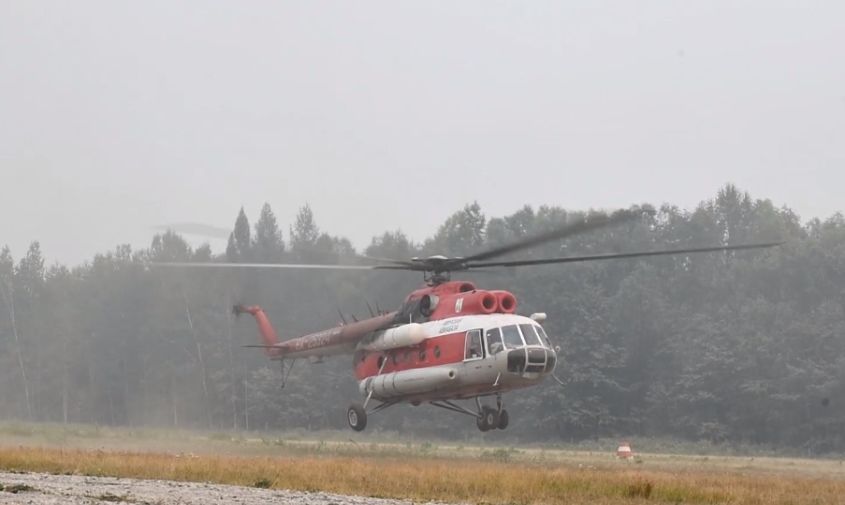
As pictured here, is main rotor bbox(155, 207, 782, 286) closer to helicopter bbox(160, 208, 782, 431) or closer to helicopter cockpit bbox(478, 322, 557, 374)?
helicopter bbox(160, 208, 782, 431)

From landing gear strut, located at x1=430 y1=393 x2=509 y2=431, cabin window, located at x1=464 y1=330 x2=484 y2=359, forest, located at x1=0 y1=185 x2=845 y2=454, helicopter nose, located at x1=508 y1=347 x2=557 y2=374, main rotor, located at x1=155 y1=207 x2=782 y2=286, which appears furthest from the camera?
forest, located at x1=0 y1=185 x2=845 y2=454

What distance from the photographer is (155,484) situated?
17984mm

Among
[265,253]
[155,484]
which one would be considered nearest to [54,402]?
[265,253]

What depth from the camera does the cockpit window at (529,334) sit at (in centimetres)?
2727

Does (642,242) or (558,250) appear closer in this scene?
(558,250)

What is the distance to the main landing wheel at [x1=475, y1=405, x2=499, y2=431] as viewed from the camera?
28812 millimetres

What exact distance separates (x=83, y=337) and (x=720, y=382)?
111 feet

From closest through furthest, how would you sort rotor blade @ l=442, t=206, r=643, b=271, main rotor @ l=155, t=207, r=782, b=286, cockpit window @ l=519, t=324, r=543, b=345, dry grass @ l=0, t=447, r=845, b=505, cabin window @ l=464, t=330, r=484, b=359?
dry grass @ l=0, t=447, r=845, b=505, rotor blade @ l=442, t=206, r=643, b=271, main rotor @ l=155, t=207, r=782, b=286, cockpit window @ l=519, t=324, r=543, b=345, cabin window @ l=464, t=330, r=484, b=359

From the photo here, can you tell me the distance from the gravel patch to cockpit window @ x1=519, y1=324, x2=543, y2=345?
406 inches

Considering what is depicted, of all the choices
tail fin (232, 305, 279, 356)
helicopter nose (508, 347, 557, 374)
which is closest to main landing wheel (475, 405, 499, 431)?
helicopter nose (508, 347, 557, 374)

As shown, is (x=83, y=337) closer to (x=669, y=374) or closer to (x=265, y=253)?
(x=265, y=253)

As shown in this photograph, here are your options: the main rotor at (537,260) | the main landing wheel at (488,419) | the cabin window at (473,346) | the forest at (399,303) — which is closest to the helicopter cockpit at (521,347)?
the cabin window at (473,346)

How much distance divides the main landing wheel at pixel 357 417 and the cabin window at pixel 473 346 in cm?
468

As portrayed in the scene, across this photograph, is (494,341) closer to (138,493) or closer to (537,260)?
(537,260)
